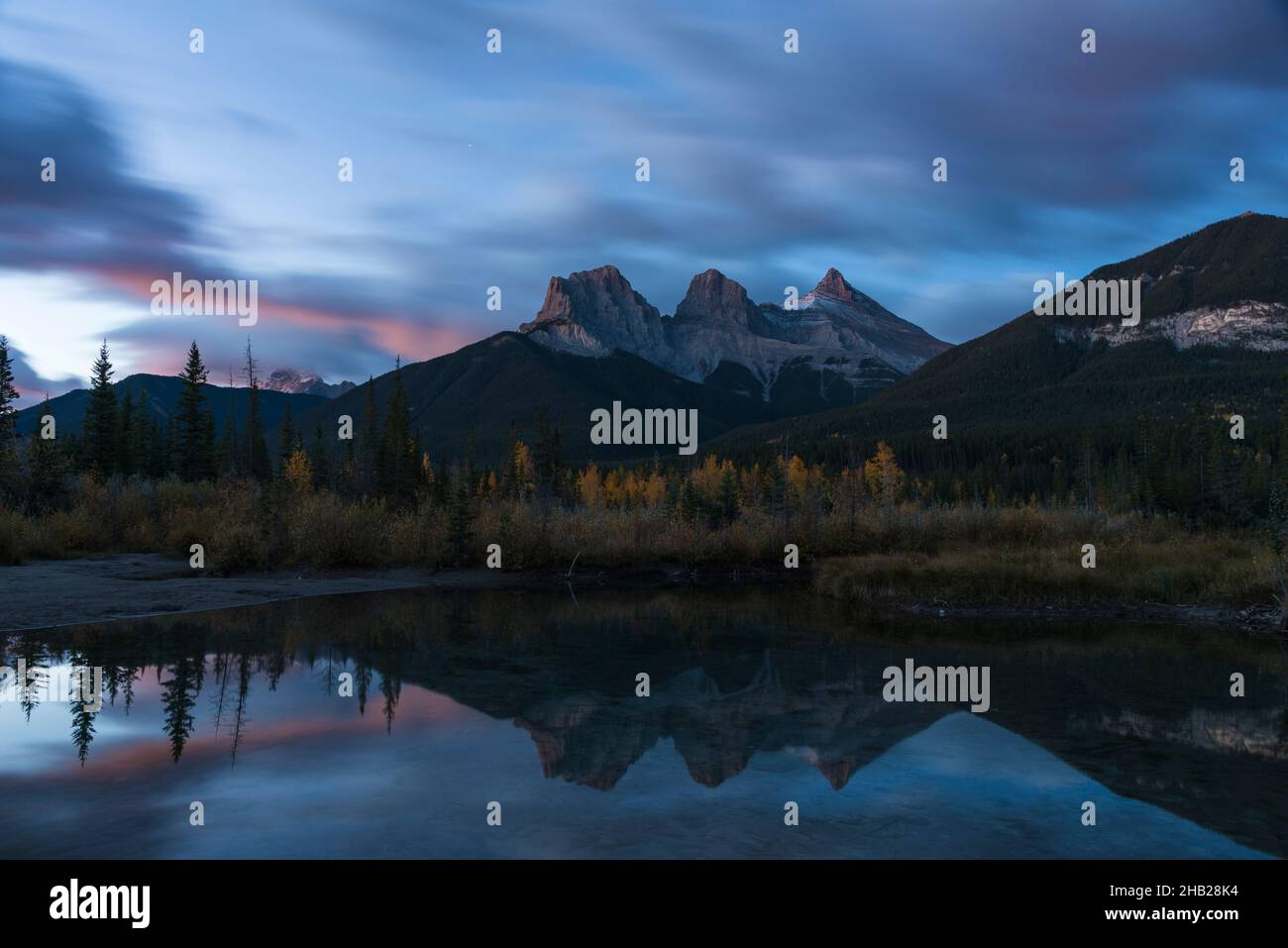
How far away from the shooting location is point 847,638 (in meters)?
19.7

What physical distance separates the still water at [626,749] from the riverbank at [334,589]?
7.96ft

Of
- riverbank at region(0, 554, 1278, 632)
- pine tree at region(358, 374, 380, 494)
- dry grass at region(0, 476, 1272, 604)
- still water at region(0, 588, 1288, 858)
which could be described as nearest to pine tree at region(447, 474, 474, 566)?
dry grass at region(0, 476, 1272, 604)

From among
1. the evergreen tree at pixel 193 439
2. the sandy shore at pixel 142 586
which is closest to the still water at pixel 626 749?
the sandy shore at pixel 142 586

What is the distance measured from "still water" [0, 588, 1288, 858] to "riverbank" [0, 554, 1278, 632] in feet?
7.96

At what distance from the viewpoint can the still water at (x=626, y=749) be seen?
780cm

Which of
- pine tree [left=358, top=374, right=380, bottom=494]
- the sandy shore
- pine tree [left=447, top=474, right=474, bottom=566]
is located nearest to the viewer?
the sandy shore

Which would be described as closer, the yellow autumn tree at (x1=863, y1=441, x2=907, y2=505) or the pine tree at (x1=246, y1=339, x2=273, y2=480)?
the pine tree at (x1=246, y1=339, x2=273, y2=480)

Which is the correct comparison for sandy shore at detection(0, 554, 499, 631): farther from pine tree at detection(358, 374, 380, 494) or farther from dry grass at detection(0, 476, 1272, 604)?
pine tree at detection(358, 374, 380, 494)

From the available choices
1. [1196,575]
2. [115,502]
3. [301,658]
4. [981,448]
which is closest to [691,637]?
[301,658]

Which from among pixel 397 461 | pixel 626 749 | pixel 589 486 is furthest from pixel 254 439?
pixel 626 749

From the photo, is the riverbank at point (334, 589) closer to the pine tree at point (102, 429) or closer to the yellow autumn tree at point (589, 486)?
the pine tree at point (102, 429)

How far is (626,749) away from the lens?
10.8 m

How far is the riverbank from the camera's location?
68.5 feet
